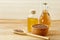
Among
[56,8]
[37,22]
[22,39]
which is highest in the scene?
[56,8]

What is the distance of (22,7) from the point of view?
1.83m

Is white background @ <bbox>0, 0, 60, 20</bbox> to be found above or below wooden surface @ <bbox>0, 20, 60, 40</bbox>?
above

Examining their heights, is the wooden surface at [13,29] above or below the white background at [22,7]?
below

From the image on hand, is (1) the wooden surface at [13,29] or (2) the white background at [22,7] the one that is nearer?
(1) the wooden surface at [13,29]

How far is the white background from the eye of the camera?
1.82m

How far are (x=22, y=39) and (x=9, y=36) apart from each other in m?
0.11

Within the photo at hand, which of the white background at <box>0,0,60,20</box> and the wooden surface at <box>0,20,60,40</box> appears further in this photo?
the white background at <box>0,0,60,20</box>

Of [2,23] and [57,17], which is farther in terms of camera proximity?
[57,17]

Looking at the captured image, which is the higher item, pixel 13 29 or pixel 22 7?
pixel 22 7

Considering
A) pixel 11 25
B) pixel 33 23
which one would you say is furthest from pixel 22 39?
pixel 11 25

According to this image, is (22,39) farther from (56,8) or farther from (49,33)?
(56,8)

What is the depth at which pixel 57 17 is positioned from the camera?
184 cm

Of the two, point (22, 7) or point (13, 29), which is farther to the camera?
point (22, 7)

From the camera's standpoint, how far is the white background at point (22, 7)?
182 cm
